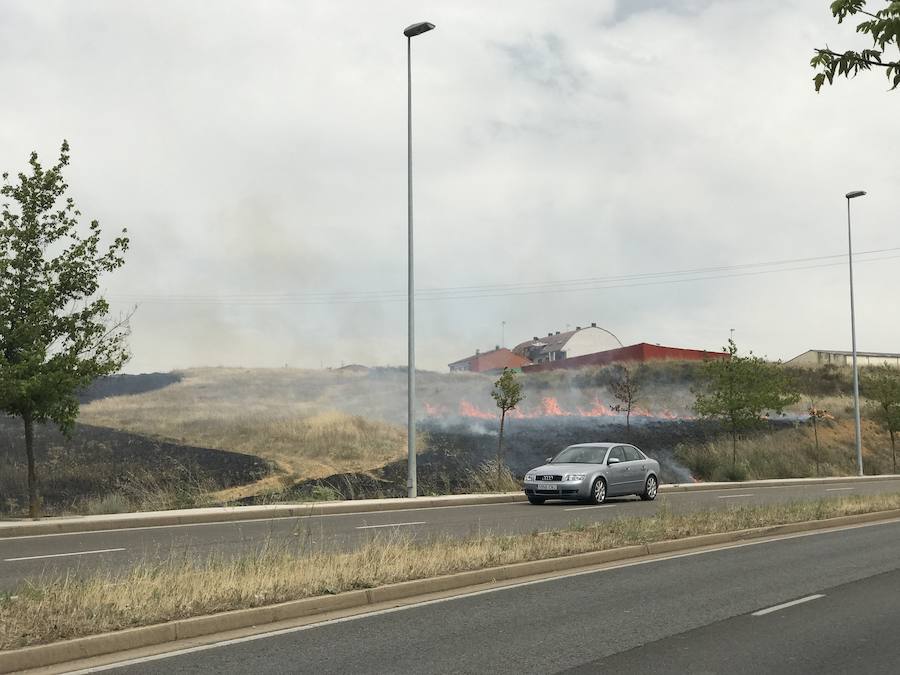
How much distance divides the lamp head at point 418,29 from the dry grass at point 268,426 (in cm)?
1513

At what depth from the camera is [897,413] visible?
49.2 metres

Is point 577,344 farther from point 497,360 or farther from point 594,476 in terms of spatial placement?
point 594,476

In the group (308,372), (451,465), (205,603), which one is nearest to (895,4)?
(205,603)

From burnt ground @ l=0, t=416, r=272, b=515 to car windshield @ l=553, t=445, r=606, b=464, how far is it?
9.59 meters

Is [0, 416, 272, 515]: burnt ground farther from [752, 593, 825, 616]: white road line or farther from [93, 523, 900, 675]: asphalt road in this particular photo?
[752, 593, 825, 616]: white road line

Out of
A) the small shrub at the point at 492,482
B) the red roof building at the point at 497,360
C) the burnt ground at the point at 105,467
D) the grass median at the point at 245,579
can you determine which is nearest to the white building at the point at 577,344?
the red roof building at the point at 497,360

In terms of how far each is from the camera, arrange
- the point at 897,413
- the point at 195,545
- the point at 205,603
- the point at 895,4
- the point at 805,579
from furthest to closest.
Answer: the point at 897,413
the point at 195,545
the point at 805,579
the point at 205,603
the point at 895,4

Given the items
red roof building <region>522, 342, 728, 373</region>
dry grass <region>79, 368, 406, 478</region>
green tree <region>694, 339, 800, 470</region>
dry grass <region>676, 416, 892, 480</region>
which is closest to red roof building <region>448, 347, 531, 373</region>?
red roof building <region>522, 342, 728, 373</region>

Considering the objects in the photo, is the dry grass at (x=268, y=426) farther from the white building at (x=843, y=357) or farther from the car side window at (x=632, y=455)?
the white building at (x=843, y=357)

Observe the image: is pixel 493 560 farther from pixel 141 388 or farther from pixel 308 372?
pixel 308 372

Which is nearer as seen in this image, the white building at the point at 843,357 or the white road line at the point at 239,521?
the white road line at the point at 239,521

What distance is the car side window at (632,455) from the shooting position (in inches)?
924

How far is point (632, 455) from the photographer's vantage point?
23719mm

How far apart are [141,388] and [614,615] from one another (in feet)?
243
